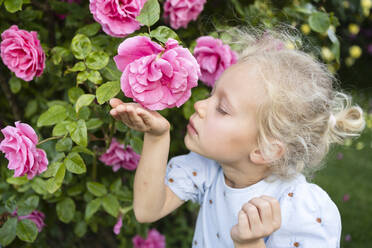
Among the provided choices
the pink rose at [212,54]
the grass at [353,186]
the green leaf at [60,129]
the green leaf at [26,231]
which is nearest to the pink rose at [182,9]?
the pink rose at [212,54]

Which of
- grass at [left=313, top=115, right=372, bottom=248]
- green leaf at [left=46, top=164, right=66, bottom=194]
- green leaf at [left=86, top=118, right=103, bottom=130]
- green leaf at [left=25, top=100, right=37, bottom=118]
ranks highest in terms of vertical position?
green leaf at [left=86, top=118, right=103, bottom=130]

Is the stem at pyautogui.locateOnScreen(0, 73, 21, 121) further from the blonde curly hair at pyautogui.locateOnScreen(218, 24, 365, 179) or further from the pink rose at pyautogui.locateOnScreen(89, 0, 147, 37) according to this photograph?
the blonde curly hair at pyautogui.locateOnScreen(218, 24, 365, 179)

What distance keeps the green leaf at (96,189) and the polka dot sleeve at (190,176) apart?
280 millimetres

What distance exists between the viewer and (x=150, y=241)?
6.84ft

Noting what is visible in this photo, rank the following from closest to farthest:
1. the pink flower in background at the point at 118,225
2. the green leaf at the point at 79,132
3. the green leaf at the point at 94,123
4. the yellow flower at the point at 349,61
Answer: the green leaf at the point at 79,132 < the green leaf at the point at 94,123 < the pink flower in background at the point at 118,225 < the yellow flower at the point at 349,61

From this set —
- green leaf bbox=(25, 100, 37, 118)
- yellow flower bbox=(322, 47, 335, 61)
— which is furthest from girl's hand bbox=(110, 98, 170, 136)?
yellow flower bbox=(322, 47, 335, 61)

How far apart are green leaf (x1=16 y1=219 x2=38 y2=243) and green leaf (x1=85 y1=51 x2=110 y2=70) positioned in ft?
2.00

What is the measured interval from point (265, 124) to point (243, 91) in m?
0.13

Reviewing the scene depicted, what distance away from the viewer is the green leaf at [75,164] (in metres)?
1.24

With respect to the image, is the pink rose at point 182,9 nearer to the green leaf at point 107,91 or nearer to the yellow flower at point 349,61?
the green leaf at point 107,91

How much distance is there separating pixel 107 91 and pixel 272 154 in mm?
557

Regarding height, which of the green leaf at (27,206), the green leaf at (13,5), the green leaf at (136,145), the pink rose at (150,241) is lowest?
the pink rose at (150,241)

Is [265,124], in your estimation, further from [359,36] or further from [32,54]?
[359,36]

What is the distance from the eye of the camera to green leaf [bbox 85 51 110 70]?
1.22 meters
